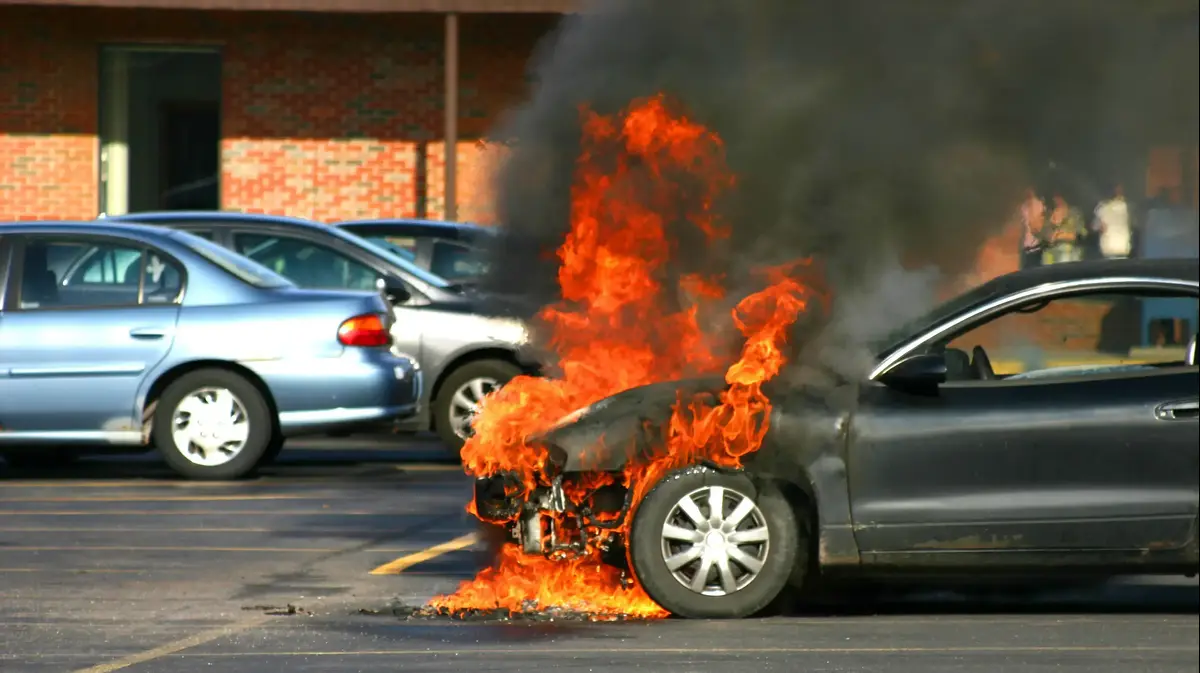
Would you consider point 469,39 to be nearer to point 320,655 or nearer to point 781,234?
point 781,234

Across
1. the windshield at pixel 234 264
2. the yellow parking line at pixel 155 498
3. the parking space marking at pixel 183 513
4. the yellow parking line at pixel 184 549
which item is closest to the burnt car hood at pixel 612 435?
the yellow parking line at pixel 184 549

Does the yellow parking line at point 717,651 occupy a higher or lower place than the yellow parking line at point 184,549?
lower

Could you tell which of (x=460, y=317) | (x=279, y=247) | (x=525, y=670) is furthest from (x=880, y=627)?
(x=279, y=247)

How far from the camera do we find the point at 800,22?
9195 millimetres

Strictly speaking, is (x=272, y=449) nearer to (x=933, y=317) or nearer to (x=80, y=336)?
(x=80, y=336)

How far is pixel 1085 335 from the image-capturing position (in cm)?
862

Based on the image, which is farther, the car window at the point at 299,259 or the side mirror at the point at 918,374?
the car window at the point at 299,259

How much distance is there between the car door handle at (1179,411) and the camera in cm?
781

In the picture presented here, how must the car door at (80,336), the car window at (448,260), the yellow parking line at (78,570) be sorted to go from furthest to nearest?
the car window at (448,260)
the car door at (80,336)
the yellow parking line at (78,570)

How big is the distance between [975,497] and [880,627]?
584 mm

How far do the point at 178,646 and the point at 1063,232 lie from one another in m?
4.13

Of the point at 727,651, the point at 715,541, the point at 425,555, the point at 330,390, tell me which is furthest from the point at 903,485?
the point at 330,390

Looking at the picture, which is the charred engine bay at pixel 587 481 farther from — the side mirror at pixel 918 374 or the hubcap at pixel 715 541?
the side mirror at pixel 918 374

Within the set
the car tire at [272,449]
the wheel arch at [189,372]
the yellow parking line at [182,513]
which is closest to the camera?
the yellow parking line at [182,513]
